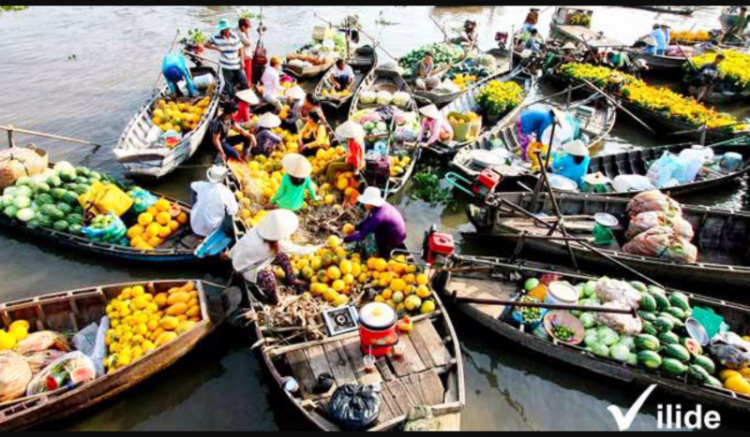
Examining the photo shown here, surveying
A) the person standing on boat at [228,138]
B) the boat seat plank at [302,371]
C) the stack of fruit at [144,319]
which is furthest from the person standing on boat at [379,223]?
the person standing on boat at [228,138]

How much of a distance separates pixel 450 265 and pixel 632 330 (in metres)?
3.06

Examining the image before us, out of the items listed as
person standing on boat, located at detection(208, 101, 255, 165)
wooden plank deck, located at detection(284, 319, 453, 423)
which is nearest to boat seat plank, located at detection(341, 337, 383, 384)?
wooden plank deck, located at detection(284, 319, 453, 423)

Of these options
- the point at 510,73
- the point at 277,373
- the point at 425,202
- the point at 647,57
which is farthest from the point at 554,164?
the point at 647,57

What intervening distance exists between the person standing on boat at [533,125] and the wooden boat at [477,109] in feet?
2.79

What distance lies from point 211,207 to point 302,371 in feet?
12.0

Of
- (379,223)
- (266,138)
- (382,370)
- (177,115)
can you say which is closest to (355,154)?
(266,138)

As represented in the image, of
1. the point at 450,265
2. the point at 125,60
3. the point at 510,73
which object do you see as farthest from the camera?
the point at 125,60

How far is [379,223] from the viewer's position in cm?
777

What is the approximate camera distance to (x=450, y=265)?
26.7ft

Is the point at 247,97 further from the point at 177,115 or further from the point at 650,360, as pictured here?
the point at 650,360

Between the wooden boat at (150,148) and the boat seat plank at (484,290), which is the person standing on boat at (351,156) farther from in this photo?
the wooden boat at (150,148)

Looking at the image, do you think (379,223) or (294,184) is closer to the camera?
(379,223)

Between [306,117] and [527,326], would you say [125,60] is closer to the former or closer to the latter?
[306,117]

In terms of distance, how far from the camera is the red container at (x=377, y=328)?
6.17m
